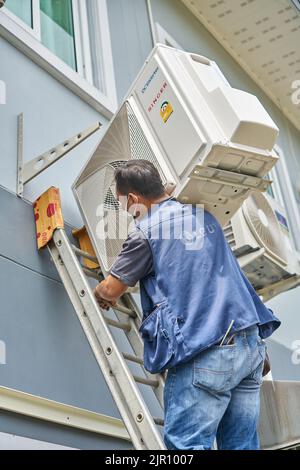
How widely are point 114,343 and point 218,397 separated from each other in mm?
529

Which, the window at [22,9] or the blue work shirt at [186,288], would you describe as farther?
the window at [22,9]

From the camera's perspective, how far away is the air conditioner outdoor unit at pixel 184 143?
2719mm

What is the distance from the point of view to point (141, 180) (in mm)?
2672

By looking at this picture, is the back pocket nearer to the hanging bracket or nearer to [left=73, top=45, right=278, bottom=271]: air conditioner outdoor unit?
[left=73, top=45, right=278, bottom=271]: air conditioner outdoor unit

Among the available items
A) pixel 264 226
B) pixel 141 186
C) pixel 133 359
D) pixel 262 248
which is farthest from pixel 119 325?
pixel 264 226

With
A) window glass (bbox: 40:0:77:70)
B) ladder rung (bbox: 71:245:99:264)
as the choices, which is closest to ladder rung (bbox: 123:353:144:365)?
ladder rung (bbox: 71:245:99:264)

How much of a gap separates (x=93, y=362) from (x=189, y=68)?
54.9 inches

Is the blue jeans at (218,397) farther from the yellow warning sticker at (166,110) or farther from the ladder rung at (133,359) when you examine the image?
the yellow warning sticker at (166,110)

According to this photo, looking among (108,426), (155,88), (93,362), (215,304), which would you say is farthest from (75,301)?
(155,88)

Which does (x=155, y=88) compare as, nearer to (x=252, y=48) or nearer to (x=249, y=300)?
(x=249, y=300)

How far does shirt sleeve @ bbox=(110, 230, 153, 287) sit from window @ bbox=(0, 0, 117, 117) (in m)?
1.63

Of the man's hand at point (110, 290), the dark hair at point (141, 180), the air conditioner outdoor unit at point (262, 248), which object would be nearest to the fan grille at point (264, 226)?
the air conditioner outdoor unit at point (262, 248)

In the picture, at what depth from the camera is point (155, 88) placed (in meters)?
3.07

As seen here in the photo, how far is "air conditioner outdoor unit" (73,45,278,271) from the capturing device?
2719mm
